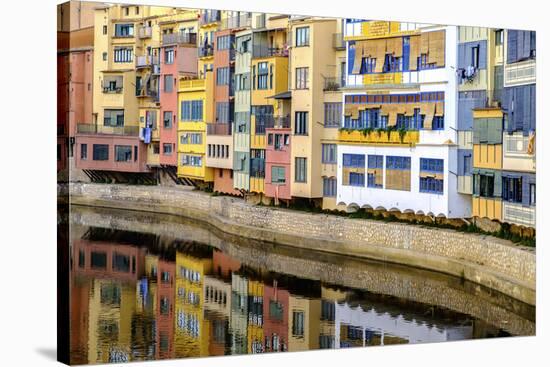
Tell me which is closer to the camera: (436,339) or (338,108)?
(436,339)

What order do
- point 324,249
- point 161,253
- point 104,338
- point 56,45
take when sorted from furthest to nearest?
point 324,249 → point 161,253 → point 104,338 → point 56,45

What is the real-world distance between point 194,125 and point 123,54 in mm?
1237

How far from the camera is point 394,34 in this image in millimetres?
12922

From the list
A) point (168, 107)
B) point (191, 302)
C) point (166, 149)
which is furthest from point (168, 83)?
point (191, 302)

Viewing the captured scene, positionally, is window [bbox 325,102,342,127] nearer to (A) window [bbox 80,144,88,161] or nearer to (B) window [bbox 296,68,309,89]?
(B) window [bbox 296,68,309,89]

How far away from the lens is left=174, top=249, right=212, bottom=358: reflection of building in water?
11.1 metres

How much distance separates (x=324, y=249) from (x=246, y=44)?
7.16 feet

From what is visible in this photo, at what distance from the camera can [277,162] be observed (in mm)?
13000

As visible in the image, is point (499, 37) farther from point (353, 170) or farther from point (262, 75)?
point (262, 75)

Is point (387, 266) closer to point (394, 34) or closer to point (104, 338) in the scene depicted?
point (394, 34)

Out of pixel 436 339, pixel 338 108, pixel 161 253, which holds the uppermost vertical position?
pixel 338 108

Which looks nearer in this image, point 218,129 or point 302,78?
point 218,129

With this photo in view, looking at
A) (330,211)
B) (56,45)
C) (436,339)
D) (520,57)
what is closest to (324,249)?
(330,211)

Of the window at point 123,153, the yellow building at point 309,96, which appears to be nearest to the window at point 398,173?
the yellow building at point 309,96
